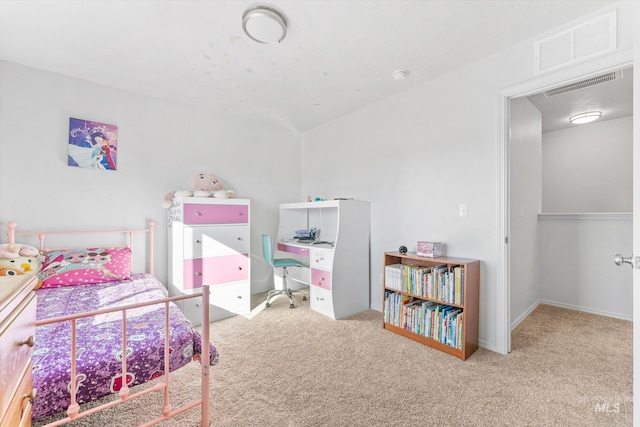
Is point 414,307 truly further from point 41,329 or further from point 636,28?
point 41,329

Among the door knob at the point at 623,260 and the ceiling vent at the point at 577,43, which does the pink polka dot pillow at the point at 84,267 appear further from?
the ceiling vent at the point at 577,43

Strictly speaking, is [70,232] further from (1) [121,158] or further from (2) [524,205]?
(2) [524,205]

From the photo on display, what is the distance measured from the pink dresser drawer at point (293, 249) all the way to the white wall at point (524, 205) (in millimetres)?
2180

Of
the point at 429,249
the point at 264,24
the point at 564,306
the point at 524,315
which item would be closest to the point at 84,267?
the point at 264,24

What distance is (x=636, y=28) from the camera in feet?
3.89

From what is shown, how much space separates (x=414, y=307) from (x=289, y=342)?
3.78 ft

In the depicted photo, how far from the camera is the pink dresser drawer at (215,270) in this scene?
292 cm

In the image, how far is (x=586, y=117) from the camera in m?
3.57

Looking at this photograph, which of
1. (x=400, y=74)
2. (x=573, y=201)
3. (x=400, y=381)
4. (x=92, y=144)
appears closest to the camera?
(x=400, y=381)

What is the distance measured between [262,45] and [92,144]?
2.02m

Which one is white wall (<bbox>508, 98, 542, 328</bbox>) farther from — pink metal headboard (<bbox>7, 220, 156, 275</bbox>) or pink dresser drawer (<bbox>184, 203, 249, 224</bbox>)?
pink metal headboard (<bbox>7, 220, 156, 275</bbox>)

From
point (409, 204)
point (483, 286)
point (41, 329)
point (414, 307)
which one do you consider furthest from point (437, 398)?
point (41, 329)

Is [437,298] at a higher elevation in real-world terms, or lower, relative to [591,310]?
higher

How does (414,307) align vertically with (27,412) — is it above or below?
below
